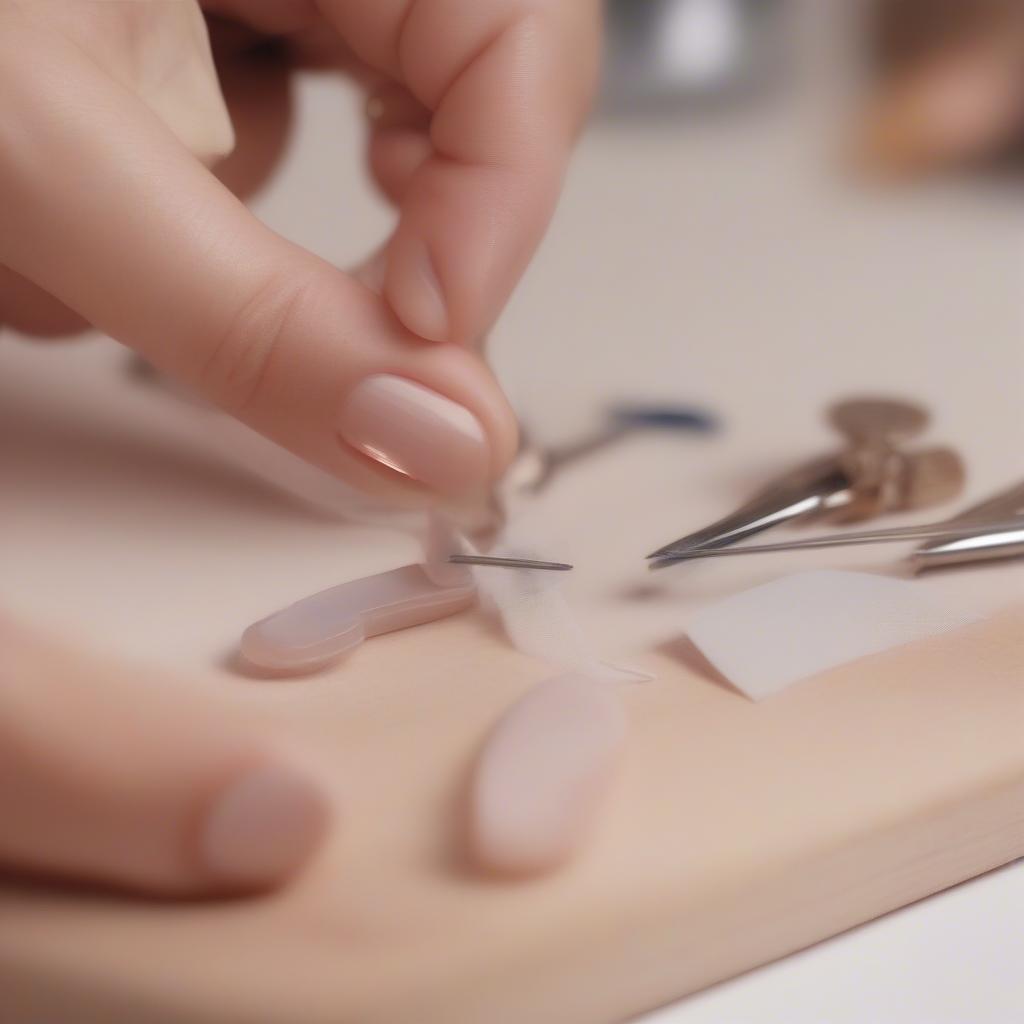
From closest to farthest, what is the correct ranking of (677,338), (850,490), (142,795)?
(142,795) < (850,490) < (677,338)

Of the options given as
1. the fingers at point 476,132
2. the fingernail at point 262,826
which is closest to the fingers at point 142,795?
the fingernail at point 262,826

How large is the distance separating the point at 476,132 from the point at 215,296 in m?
0.18

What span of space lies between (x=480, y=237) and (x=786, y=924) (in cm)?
30

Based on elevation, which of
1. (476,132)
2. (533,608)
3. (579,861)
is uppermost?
(476,132)

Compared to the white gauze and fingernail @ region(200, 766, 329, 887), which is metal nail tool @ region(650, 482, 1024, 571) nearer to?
the white gauze

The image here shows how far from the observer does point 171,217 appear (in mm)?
462

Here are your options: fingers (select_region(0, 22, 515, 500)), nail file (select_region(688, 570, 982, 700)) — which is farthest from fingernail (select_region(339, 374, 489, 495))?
nail file (select_region(688, 570, 982, 700))

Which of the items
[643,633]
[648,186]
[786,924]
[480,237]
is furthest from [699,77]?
[786,924]

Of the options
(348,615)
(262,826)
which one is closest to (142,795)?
(262,826)

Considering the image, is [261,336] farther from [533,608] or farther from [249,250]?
[533,608]

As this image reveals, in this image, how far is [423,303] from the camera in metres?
0.51

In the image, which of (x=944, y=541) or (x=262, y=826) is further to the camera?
(x=944, y=541)

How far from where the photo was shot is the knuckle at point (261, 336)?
485 mm

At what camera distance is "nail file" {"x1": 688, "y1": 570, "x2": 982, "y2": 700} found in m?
0.45
